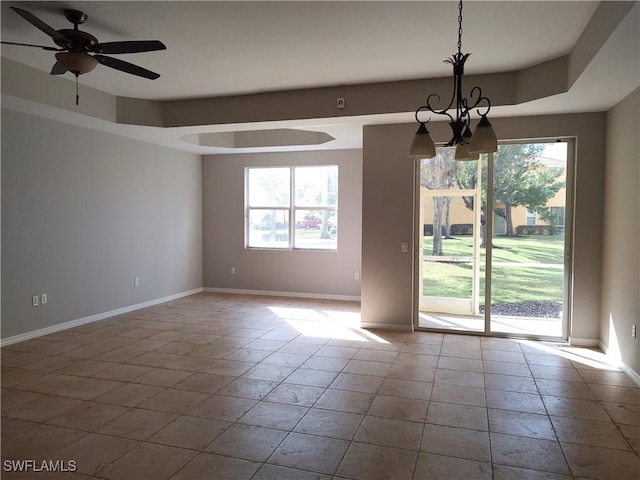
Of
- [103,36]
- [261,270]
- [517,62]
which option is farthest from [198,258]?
[517,62]

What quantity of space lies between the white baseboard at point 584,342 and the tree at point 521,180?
133 cm

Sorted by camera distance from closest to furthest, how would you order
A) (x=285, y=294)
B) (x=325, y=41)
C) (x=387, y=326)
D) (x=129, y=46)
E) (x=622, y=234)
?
(x=129, y=46) < (x=325, y=41) < (x=622, y=234) < (x=387, y=326) < (x=285, y=294)

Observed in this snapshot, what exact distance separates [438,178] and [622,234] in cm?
200

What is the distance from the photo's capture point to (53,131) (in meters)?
5.00

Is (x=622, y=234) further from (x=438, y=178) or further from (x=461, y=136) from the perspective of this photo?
(x=461, y=136)

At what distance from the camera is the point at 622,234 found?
403 cm

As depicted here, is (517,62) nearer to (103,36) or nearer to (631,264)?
(631,264)

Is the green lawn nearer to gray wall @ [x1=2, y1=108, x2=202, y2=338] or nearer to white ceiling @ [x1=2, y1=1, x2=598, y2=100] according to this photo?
white ceiling @ [x1=2, y1=1, x2=598, y2=100]

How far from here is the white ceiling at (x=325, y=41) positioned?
9.60 feet

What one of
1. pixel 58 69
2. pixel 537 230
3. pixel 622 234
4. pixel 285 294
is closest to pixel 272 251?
pixel 285 294

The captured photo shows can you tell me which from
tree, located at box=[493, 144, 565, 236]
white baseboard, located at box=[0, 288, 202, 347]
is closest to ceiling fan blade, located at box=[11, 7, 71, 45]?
white baseboard, located at box=[0, 288, 202, 347]

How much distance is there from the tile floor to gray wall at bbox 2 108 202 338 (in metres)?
0.60

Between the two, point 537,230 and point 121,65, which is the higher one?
point 121,65

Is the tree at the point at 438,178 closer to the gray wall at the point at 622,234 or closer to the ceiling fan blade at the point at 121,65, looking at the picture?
the gray wall at the point at 622,234
